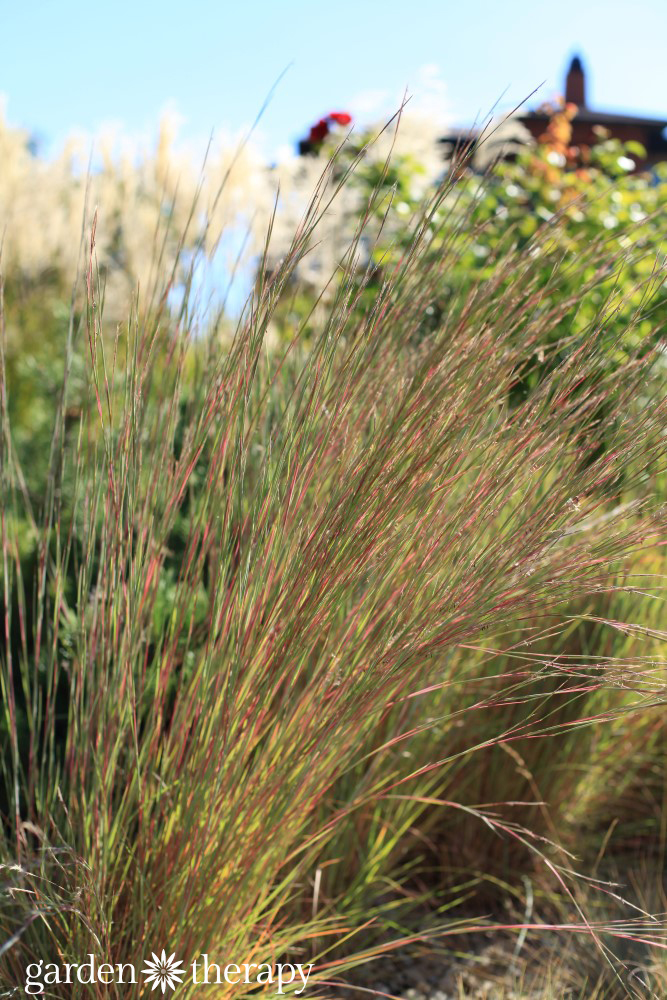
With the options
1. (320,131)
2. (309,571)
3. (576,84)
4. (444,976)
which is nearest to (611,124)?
(576,84)

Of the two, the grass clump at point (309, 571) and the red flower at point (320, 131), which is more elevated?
the red flower at point (320, 131)

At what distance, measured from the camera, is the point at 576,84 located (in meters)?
15.7

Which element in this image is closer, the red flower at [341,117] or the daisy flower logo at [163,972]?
the daisy flower logo at [163,972]

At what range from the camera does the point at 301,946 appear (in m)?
1.78

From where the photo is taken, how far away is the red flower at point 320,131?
4316 mm

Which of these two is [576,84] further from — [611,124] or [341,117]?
[341,117]

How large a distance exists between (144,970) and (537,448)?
90cm

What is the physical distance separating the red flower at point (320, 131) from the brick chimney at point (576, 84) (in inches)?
506

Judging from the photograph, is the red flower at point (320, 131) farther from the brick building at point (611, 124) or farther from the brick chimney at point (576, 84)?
the brick chimney at point (576, 84)

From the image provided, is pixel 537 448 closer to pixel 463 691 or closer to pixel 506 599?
pixel 506 599

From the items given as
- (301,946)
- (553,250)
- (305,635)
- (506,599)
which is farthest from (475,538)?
(301,946)

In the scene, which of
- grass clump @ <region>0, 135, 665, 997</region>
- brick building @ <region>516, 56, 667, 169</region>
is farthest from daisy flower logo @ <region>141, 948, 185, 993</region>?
brick building @ <region>516, 56, 667, 169</region>

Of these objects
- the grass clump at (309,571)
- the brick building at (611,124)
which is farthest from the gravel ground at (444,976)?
the brick building at (611,124)

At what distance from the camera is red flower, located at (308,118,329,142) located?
170 inches
